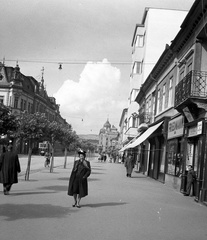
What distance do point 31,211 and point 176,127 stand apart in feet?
37.7

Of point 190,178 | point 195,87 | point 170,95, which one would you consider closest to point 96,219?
point 190,178

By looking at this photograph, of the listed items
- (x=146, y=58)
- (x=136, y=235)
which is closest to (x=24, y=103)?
(x=146, y=58)

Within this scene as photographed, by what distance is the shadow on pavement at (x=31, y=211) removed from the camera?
8.37 m

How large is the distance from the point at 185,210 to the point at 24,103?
69945mm

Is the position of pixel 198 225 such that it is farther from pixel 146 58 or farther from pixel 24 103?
pixel 24 103

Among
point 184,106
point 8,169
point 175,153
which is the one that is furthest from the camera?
point 175,153

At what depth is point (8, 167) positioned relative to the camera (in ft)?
40.2

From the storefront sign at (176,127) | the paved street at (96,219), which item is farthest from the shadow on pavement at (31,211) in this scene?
the storefront sign at (176,127)

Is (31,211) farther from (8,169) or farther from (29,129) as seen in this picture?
(29,129)

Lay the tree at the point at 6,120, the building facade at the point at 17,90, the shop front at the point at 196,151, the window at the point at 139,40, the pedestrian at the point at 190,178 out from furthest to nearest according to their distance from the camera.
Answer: the building facade at the point at 17,90 → the window at the point at 139,40 → the pedestrian at the point at 190,178 → the shop front at the point at 196,151 → the tree at the point at 6,120

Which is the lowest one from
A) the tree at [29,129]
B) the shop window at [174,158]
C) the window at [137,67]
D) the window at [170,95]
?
the shop window at [174,158]

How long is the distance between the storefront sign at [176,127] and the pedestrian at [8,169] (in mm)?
8592

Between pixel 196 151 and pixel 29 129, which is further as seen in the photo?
pixel 29 129

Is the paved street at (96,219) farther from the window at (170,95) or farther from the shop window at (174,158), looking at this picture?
the window at (170,95)
